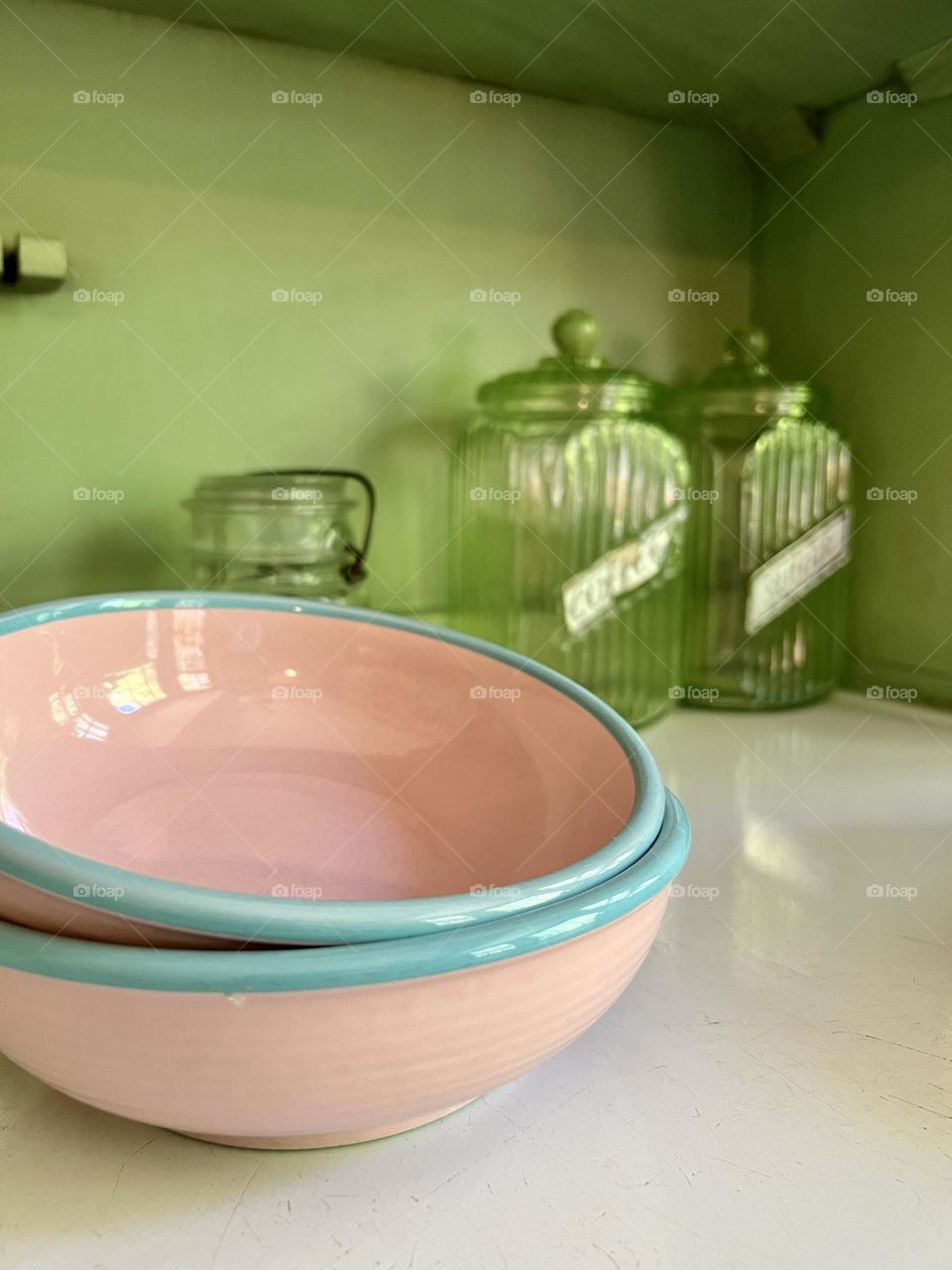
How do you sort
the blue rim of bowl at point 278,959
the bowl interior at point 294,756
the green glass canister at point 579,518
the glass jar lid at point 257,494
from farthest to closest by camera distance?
the green glass canister at point 579,518 < the glass jar lid at point 257,494 < the bowl interior at point 294,756 < the blue rim of bowl at point 278,959

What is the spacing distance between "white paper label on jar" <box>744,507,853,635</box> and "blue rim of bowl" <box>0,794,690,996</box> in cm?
77

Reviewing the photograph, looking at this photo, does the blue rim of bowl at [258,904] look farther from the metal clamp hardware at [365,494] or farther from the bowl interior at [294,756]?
the metal clamp hardware at [365,494]

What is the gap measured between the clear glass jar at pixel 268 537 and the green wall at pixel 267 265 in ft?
0.21

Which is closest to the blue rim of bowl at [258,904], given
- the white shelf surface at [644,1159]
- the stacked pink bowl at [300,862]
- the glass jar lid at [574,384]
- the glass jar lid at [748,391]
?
the stacked pink bowl at [300,862]

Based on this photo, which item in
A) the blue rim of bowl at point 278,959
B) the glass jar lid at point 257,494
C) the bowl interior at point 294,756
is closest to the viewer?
the blue rim of bowl at point 278,959

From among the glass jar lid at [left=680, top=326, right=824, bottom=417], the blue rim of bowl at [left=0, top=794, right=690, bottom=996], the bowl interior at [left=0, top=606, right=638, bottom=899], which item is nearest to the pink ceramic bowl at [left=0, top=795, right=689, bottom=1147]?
the blue rim of bowl at [left=0, top=794, right=690, bottom=996]

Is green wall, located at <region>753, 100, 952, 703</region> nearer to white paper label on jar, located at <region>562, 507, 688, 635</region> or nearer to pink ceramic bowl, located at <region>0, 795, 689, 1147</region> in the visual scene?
white paper label on jar, located at <region>562, 507, 688, 635</region>

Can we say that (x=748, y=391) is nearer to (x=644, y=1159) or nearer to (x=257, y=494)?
(x=257, y=494)

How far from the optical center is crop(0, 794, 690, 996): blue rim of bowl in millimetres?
279

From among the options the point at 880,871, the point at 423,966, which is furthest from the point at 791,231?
the point at 423,966

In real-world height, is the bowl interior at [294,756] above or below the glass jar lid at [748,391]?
below

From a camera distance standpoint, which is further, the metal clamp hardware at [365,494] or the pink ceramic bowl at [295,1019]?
the metal clamp hardware at [365,494]

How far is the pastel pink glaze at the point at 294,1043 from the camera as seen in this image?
0.93 ft

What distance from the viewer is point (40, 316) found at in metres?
0.83
